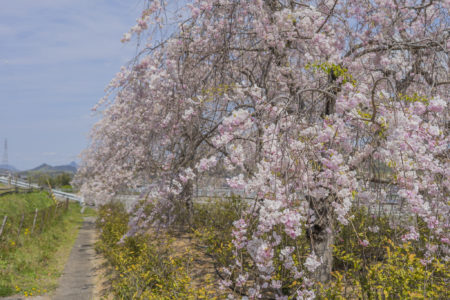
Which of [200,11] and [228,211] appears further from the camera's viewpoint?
[228,211]

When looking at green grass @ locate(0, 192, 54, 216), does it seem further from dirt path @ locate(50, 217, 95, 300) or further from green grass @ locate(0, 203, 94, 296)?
dirt path @ locate(50, 217, 95, 300)

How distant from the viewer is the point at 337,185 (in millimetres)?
3301

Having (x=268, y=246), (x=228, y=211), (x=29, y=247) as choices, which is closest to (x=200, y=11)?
(x=268, y=246)

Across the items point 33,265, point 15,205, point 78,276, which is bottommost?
point 78,276

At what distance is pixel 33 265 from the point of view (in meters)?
7.74

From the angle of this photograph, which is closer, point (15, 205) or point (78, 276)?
point (78, 276)

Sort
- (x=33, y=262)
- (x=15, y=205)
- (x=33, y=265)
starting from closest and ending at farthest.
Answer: (x=33, y=265)
(x=33, y=262)
(x=15, y=205)

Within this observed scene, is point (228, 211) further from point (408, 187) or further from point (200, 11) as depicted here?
point (408, 187)

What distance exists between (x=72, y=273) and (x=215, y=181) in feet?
13.2

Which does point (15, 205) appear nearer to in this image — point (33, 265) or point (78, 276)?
point (33, 265)

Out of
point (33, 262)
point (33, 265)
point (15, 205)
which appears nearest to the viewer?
point (33, 265)

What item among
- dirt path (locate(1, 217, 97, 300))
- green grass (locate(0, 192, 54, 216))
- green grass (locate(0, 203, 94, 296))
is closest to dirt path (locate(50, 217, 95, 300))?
dirt path (locate(1, 217, 97, 300))

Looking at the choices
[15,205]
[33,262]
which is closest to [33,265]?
[33,262]

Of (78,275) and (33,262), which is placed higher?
(33,262)
